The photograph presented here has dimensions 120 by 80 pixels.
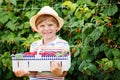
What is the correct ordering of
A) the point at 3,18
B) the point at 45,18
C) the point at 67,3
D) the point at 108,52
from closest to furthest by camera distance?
the point at 45,18 < the point at 108,52 < the point at 67,3 < the point at 3,18

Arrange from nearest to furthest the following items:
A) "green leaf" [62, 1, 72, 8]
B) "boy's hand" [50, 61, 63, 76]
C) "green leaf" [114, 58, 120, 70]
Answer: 1. "boy's hand" [50, 61, 63, 76]
2. "green leaf" [114, 58, 120, 70]
3. "green leaf" [62, 1, 72, 8]

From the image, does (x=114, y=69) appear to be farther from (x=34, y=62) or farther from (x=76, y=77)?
(x=34, y=62)

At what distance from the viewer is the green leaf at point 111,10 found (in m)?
3.88

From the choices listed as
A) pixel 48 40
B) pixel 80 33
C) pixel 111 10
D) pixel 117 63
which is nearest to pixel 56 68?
pixel 48 40

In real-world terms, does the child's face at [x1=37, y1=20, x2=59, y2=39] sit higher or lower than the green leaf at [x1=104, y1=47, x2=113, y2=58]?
higher

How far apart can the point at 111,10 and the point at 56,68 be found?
103 cm

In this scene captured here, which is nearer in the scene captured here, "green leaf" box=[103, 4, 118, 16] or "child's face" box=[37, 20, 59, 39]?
"child's face" box=[37, 20, 59, 39]

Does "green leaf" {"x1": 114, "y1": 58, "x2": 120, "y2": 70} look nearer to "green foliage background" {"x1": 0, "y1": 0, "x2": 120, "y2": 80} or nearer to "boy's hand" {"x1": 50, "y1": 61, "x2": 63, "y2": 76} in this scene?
"green foliage background" {"x1": 0, "y1": 0, "x2": 120, "y2": 80}

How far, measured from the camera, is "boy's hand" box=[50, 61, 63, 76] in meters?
3.13

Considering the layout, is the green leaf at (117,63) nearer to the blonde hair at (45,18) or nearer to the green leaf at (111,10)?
the green leaf at (111,10)

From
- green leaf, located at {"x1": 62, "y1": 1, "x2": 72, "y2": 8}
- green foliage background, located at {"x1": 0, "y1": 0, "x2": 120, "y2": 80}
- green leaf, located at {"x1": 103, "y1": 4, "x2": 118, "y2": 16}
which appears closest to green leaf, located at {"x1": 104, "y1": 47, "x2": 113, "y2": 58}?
green foliage background, located at {"x1": 0, "y1": 0, "x2": 120, "y2": 80}

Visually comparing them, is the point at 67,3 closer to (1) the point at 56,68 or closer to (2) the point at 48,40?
(2) the point at 48,40

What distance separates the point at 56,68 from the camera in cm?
313

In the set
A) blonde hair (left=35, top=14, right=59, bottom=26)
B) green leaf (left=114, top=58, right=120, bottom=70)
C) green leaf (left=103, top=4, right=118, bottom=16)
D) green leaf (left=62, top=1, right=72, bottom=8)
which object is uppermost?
green leaf (left=62, top=1, right=72, bottom=8)
